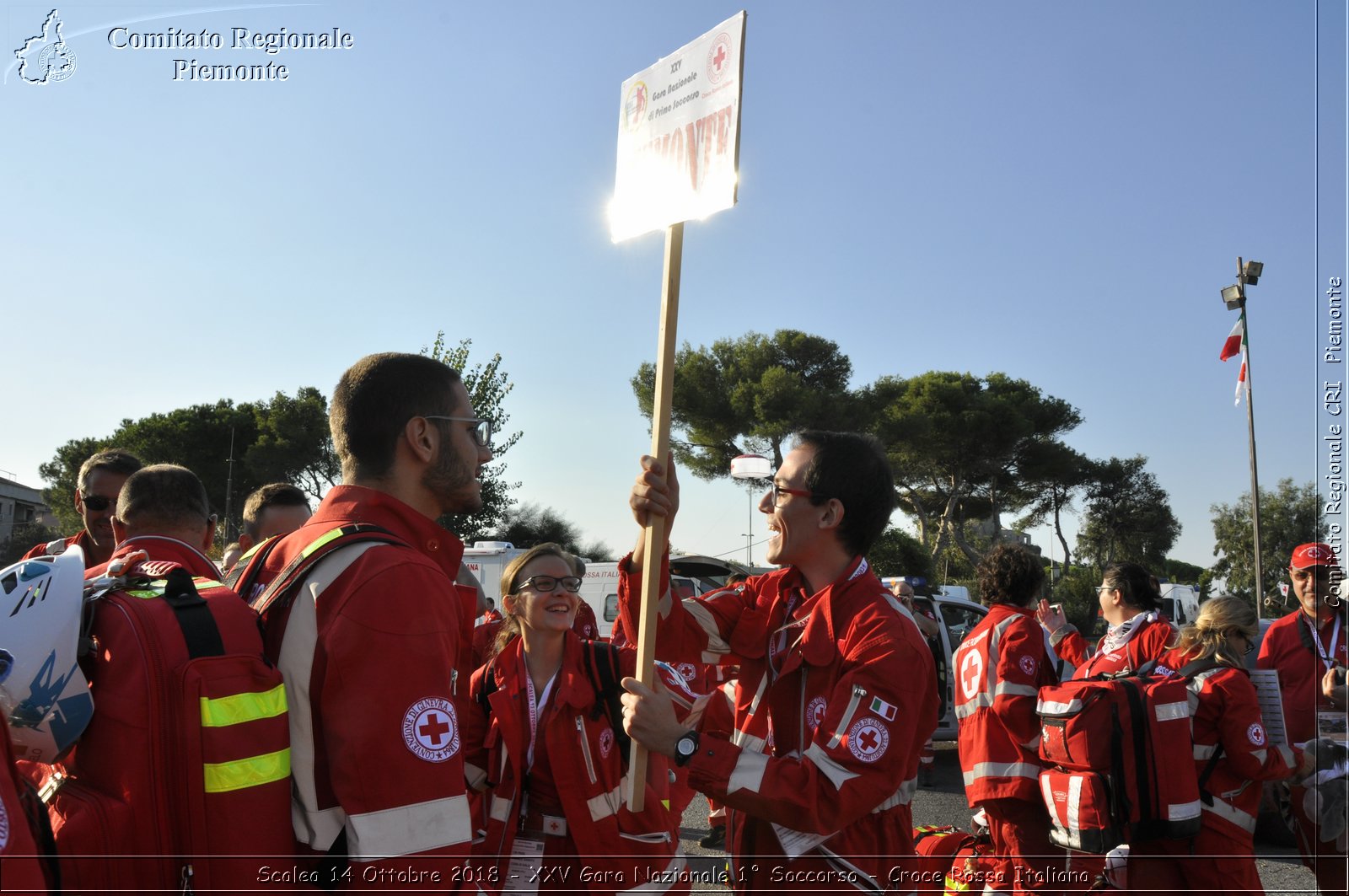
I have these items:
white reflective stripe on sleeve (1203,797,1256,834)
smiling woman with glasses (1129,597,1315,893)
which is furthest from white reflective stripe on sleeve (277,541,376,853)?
white reflective stripe on sleeve (1203,797,1256,834)

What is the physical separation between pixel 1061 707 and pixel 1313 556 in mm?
3168

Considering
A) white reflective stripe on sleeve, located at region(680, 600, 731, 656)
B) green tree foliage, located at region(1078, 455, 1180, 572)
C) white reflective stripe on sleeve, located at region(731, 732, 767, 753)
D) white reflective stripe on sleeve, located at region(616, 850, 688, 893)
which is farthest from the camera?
green tree foliage, located at region(1078, 455, 1180, 572)

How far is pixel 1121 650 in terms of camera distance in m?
5.64

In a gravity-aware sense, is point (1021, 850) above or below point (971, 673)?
below

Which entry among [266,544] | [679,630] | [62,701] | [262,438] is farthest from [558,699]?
[262,438]

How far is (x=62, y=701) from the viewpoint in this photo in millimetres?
1645

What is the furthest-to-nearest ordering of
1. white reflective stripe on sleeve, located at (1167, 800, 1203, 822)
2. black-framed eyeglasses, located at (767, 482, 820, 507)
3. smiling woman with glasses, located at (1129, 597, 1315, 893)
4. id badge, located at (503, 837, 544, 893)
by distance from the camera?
smiling woman with glasses, located at (1129, 597, 1315, 893)
white reflective stripe on sleeve, located at (1167, 800, 1203, 822)
id badge, located at (503, 837, 544, 893)
black-framed eyeglasses, located at (767, 482, 820, 507)

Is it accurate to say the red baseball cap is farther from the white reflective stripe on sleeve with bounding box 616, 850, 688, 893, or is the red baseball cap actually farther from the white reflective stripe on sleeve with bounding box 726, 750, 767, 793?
the white reflective stripe on sleeve with bounding box 726, 750, 767, 793

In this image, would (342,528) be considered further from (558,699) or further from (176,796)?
(558,699)

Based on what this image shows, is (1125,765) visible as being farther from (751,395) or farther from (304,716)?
(751,395)

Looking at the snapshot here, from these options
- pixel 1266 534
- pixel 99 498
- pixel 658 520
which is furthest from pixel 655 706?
pixel 1266 534

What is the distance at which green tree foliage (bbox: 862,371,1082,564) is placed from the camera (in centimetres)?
3953

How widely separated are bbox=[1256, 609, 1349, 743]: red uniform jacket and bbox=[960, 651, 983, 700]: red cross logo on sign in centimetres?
230

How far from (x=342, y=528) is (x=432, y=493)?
0.29 meters
